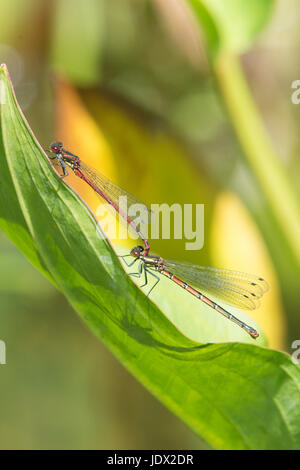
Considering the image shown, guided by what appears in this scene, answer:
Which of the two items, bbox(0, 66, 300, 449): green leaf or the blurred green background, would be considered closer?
bbox(0, 66, 300, 449): green leaf

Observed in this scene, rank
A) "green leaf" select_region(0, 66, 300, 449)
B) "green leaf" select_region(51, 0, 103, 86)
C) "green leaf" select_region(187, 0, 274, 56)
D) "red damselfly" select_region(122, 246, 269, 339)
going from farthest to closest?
"green leaf" select_region(51, 0, 103, 86) < "green leaf" select_region(187, 0, 274, 56) < "red damselfly" select_region(122, 246, 269, 339) < "green leaf" select_region(0, 66, 300, 449)

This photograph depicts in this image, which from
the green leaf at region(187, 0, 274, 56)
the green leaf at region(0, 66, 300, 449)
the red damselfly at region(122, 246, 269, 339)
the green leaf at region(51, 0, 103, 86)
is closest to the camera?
the green leaf at region(0, 66, 300, 449)

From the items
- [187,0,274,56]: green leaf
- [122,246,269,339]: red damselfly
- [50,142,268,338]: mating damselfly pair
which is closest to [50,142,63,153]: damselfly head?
[50,142,268,338]: mating damselfly pair

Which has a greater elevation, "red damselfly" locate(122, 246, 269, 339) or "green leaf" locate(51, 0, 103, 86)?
"green leaf" locate(51, 0, 103, 86)

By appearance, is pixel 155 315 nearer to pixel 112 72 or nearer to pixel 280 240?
pixel 280 240

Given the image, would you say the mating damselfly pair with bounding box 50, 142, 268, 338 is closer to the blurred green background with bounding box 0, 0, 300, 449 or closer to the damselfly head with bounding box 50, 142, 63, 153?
the damselfly head with bounding box 50, 142, 63, 153

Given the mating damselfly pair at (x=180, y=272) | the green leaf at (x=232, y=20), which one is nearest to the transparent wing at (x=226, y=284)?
the mating damselfly pair at (x=180, y=272)

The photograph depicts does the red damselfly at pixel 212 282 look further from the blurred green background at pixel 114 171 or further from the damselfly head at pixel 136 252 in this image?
the blurred green background at pixel 114 171

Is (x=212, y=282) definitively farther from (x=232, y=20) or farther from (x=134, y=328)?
(x=232, y=20)
